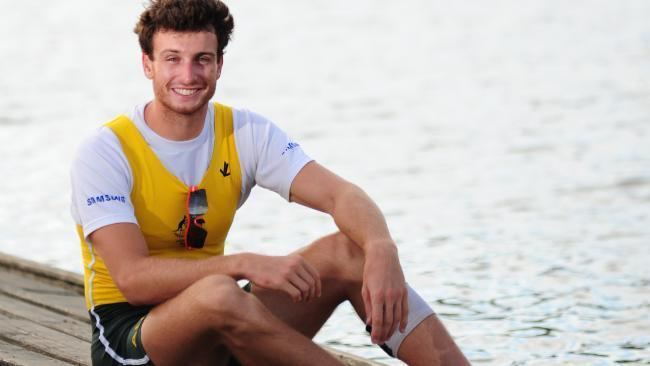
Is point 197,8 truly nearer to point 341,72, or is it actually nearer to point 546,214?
point 546,214

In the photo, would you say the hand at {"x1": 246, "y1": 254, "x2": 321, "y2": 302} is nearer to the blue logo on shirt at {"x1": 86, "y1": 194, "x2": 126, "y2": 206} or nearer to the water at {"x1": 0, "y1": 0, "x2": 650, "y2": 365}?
the blue logo on shirt at {"x1": 86, "y1": 194, "x2": 126, "y2": 206}

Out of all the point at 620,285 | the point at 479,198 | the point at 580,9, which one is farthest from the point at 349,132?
the point at 580,9

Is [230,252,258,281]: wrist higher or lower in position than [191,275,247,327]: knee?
higher

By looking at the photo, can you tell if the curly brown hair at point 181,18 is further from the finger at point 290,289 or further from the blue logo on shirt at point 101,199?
the finger at point 290,289

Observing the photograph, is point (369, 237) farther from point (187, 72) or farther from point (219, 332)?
point (187, 72)

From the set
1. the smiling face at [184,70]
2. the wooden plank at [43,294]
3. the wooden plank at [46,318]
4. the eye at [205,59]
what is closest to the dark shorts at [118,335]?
the smiling face at [184,70]

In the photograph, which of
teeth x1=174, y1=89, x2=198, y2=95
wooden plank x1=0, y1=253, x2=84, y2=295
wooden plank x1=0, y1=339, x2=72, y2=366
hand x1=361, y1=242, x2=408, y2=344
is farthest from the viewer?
wooden plank x1=0, y1=253, x2=84, y2=295

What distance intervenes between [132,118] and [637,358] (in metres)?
2.58

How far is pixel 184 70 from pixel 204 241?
1.69ft

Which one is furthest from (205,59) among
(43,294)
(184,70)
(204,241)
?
(43,294)

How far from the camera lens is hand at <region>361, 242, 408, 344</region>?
3.99 m

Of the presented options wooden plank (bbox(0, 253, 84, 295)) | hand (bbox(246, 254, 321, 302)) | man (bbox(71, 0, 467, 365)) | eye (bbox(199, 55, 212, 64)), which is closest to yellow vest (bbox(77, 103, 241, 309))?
man (bbox(71, 0, 467, 365))

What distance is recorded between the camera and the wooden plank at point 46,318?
16.9ft

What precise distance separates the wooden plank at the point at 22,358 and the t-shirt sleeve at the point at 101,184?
25.7 inches
